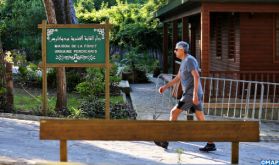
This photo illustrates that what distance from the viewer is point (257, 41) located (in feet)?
59.6

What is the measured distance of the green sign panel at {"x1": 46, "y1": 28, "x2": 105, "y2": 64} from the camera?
13.4m

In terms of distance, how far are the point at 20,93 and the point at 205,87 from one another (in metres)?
7.42

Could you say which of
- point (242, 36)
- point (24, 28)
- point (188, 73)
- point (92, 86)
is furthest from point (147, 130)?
point (24, 28)

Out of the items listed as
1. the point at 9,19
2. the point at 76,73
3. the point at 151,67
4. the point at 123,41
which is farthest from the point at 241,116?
the point at 9,19

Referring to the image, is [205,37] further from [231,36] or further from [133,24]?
[133,24]

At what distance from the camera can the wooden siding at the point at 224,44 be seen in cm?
1872

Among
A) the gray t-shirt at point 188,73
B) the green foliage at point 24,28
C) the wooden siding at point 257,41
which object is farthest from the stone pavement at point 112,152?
the green foliage at point 24,28

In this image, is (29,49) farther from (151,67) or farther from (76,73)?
(76,73)

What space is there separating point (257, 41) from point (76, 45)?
690 cm

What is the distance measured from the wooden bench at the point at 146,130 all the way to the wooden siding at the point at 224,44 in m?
12.0

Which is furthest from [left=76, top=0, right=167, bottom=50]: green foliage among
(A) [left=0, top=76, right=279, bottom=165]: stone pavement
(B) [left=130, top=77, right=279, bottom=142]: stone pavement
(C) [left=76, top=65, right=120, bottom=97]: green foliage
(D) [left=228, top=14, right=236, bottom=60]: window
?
(A) [left=0, top=76, right=279, bottom=165]: stone pavement

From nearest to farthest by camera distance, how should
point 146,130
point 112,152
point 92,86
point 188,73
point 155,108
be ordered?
point 146,130
point 112,152
point 188,73
point 155,108
point 92,86

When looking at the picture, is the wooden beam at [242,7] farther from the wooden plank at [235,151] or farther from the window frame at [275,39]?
the wooden plank at [235,151]

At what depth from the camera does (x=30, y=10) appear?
117 ft
